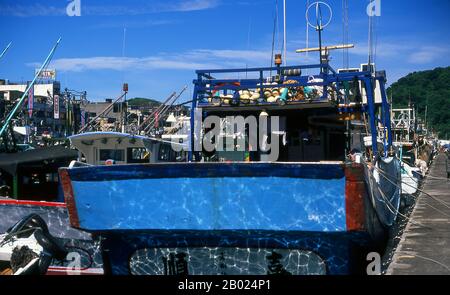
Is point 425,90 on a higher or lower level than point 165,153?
higher

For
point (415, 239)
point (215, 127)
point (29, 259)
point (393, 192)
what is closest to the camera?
A: point (29, 259)

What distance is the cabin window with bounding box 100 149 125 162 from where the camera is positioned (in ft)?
44.8

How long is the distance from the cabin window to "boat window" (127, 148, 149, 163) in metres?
0.19

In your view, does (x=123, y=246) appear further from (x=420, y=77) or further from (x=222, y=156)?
(x=420, y=77)

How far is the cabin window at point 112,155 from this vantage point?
1366 cm

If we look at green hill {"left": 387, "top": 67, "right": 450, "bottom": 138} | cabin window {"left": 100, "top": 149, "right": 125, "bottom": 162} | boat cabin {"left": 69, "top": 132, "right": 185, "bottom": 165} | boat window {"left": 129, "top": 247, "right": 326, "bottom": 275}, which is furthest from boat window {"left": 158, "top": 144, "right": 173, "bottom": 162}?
green hill {"left": 387, "top": 67, "right": 450, "bottom": 138}

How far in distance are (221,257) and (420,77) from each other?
200 ft

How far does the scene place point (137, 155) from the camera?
14.9m

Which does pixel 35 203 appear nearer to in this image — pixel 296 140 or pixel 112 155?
pixel 112 155

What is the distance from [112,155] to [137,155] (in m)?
1.24

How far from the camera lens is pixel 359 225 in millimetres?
6016

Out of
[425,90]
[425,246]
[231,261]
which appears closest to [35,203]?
[231,261]

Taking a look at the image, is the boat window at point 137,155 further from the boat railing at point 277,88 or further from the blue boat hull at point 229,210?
the blue boat hull at point 229,210
